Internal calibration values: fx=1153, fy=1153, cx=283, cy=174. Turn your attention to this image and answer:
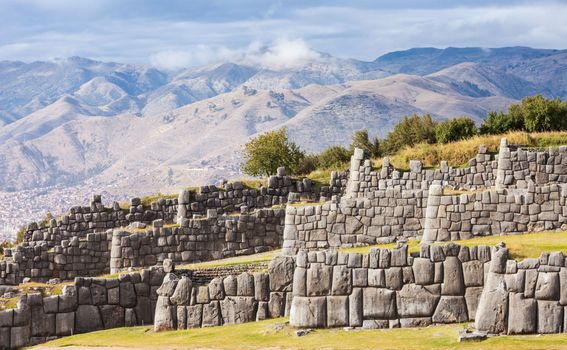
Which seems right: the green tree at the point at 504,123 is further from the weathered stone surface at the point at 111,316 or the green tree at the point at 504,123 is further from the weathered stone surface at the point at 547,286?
the weathered stone surface at the point at 547,286

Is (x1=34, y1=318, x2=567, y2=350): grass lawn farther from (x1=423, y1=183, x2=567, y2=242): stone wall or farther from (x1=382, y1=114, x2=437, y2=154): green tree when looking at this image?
(x1=382, y1=114, x2=437, y2=154): green tree

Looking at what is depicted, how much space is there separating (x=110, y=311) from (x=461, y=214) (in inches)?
424

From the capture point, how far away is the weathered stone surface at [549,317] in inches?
988

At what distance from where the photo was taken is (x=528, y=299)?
83.1ft

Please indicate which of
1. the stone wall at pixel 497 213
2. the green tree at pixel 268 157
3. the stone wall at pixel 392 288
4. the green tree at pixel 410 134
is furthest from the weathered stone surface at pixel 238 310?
the green tree at pixel 410 134

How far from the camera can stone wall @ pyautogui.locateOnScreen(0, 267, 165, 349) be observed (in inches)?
1214

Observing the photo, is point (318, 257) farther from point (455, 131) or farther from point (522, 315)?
point (455, 131)

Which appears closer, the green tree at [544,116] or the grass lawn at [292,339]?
the grass lawn at [292,339]

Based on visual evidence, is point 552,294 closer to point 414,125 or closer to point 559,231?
point 559,231

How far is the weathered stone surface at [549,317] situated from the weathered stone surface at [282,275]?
699 cm

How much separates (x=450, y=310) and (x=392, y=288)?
145cm

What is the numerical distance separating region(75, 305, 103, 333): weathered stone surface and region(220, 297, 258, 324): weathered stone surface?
4.31 metres

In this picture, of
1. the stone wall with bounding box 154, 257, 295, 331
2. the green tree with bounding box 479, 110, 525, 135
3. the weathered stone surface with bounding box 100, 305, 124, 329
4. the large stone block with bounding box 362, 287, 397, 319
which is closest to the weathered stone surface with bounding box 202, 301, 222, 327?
the stone wall with bounding box 154, 257, 295, 331

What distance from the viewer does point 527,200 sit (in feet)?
112
